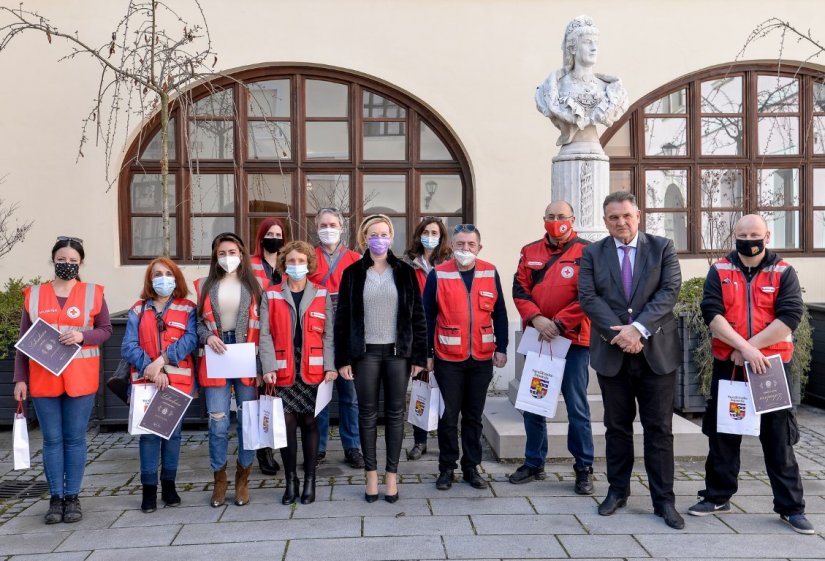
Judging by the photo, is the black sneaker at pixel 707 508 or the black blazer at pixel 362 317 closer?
the black sneaker at pixel 707 508

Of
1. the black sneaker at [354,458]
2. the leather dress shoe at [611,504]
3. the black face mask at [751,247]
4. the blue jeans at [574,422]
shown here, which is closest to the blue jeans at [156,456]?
the black sneaker at [354,458]

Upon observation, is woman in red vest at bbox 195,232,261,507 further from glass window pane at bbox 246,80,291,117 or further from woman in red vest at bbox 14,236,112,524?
glass window pane at bbox 246,80,291,117

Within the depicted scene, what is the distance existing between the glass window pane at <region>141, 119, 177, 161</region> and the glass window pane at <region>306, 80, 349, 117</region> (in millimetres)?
1619

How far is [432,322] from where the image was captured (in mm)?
5316

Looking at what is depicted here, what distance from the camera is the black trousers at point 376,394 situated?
4.95 m

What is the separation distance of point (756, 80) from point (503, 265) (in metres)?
3.88

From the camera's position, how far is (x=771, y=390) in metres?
4.43

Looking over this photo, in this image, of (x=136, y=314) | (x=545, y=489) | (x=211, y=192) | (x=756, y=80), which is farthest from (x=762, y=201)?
(x=136, y=314)

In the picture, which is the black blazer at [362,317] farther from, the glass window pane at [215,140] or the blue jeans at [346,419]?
the glass window pane at [215,140]

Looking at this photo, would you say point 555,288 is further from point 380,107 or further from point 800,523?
point 380,107

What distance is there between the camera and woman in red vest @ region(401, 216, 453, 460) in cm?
606

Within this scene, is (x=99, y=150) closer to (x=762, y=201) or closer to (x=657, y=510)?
(x=657, y=510)

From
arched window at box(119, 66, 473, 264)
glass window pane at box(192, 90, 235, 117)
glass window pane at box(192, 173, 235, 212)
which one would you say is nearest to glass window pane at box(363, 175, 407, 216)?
arched window at box(119, 66, 473, 264)

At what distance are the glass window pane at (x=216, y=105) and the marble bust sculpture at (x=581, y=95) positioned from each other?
14.2 ft
